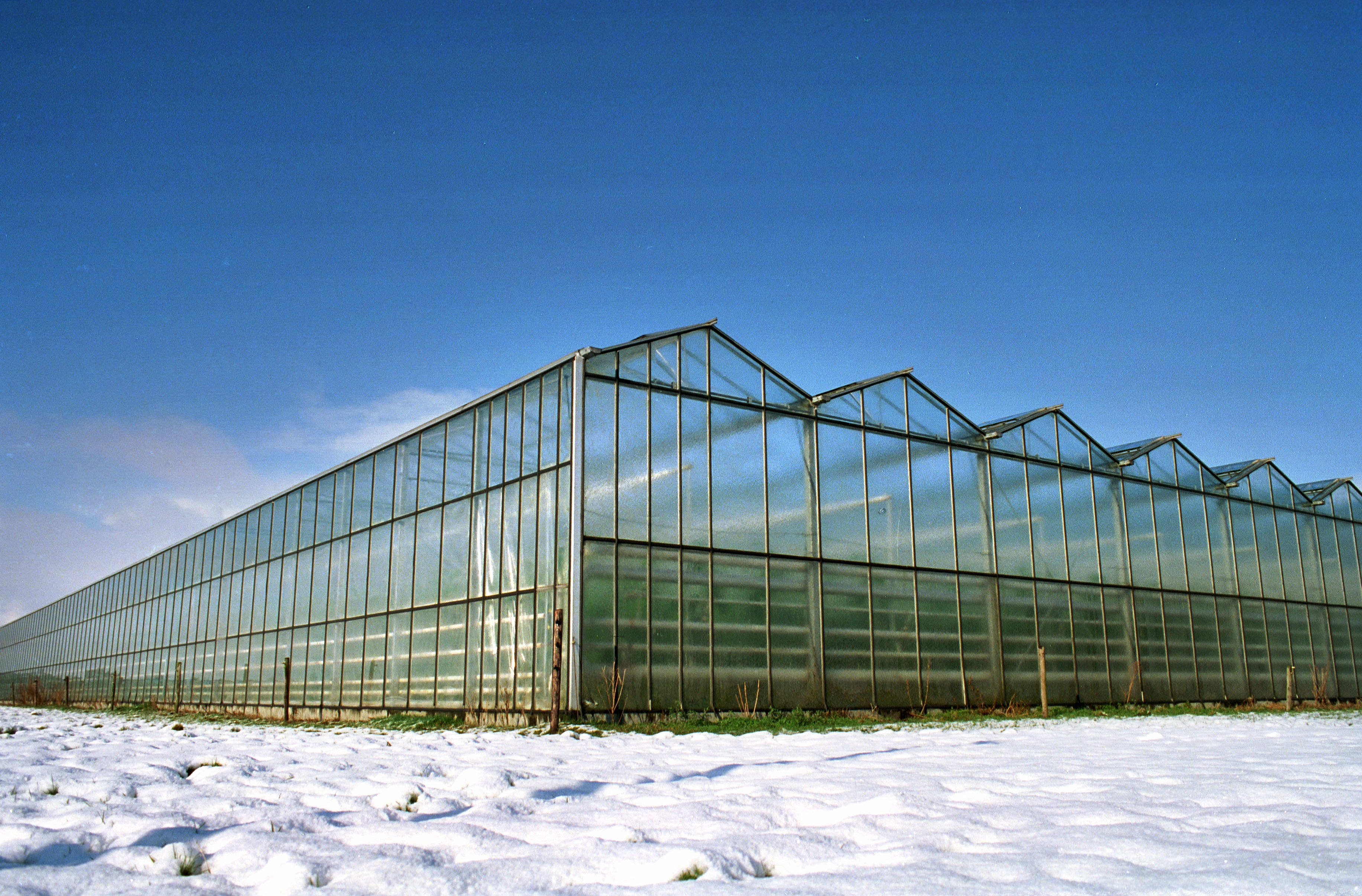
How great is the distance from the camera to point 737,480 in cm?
1752

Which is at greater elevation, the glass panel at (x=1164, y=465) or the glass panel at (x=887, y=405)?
the glass panel at (x=887, y=405)

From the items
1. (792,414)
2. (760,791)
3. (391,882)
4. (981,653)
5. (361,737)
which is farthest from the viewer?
(981,653)

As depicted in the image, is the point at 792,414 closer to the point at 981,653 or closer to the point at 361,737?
the point at 981,653

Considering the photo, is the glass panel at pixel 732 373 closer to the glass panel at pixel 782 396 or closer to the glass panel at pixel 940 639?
the glass panel at pixel 782 396

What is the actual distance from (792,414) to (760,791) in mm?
13097

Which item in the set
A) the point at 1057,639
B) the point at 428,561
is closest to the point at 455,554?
the point at 428,561

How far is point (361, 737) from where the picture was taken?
12109mm

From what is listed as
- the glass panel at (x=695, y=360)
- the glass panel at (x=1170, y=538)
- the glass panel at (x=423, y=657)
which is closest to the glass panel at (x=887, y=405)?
the glass panel at (x=695, y=360)

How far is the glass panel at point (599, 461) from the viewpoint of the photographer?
51.9ft

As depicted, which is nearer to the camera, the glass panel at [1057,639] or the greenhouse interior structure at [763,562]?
the greenhouse interior structure at [763,562]

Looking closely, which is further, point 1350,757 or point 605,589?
point 605,589

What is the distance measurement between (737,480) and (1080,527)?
33.2ft

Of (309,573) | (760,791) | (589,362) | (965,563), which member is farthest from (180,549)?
(760,791)

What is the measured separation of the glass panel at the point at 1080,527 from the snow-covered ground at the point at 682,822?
1409 cm
